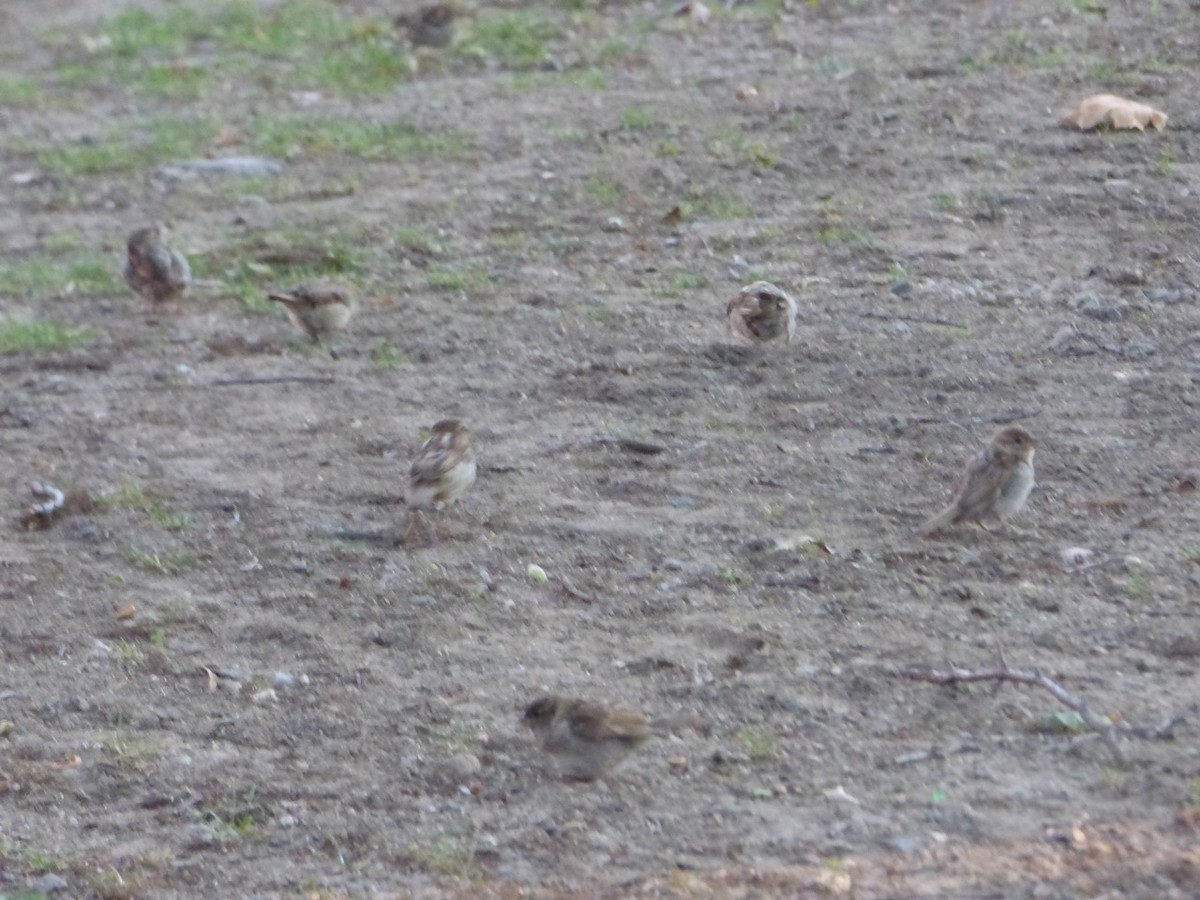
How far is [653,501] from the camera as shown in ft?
24.2

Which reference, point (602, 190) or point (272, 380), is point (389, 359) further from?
point (602, 190)

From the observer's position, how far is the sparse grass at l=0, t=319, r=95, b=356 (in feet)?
32.0

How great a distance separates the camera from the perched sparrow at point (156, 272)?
1004cm

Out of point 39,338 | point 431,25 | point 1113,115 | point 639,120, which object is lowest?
point 39,338

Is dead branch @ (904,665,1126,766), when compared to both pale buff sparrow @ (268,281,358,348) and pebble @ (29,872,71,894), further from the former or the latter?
pale buff sparrow @ (268,281,358,348)

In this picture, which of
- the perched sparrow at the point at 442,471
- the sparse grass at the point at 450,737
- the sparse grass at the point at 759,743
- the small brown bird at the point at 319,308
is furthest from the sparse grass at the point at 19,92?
the sparse grass at the point at 759,743

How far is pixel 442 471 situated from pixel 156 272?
11.3 feet

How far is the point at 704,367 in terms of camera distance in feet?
28.1

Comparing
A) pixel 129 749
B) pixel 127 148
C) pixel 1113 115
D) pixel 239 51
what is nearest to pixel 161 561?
pixel 129 749

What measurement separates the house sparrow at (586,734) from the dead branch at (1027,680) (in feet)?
2.77

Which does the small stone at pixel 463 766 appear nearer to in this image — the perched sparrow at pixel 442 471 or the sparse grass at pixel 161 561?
the perched sparrow at pixel 442 471

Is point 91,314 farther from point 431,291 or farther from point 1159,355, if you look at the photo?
point 1159,355

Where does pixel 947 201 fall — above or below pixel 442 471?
above

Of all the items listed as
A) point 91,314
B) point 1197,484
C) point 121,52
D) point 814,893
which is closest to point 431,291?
point 91,314
